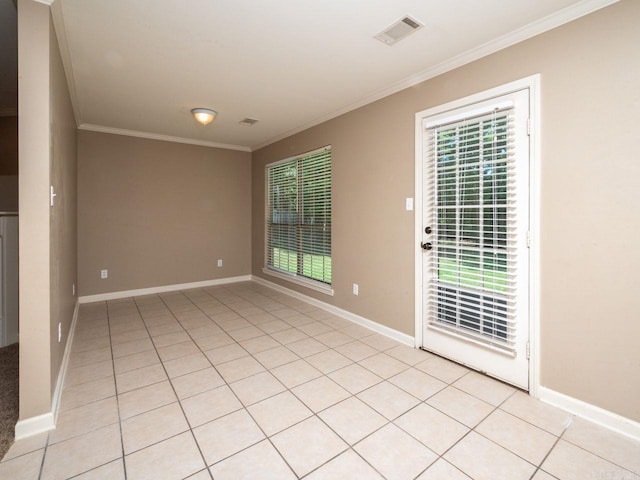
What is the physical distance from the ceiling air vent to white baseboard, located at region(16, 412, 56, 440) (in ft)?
10.8

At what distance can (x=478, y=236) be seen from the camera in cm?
243

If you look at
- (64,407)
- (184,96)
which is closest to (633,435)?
(64,407)

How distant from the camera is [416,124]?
287 cm

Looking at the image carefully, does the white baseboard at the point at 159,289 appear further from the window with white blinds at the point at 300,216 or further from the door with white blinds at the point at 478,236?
the door with white blinds at the point at 478,236

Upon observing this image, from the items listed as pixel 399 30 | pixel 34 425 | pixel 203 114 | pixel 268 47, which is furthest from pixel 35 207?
pixel 399 30

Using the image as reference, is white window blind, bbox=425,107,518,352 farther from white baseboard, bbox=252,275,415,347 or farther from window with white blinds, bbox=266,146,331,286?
window with white blinds, bbox=266,146,331,286

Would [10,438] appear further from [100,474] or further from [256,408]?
[256,408]

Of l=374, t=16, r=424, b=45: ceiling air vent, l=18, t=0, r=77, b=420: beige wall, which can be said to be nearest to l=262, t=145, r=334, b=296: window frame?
l=374, t=16, r=424, b=45: ceiling air vent

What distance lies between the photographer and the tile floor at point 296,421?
1.53 meters

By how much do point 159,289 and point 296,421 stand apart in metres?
4.01

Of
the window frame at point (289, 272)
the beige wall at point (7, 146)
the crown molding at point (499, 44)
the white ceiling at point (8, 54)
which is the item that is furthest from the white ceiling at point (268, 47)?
the beige wall at point (7, 146)

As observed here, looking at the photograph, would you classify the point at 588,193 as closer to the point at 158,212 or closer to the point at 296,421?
the point at 296,421

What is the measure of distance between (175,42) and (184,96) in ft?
3.54

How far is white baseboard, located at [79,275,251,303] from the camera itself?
452 centimetres
